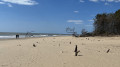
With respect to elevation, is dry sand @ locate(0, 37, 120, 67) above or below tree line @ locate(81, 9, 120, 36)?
below

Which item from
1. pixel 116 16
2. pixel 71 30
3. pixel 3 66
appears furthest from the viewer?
pixel 71 30

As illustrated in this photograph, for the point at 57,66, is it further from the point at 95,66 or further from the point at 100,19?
the point at 100,19

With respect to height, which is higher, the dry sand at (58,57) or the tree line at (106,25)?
the tree line at (106,25)

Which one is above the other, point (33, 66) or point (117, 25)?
point (117, 25)

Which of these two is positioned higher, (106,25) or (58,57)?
(106,25)

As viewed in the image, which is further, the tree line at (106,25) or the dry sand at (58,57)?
the tree line at (106,25)

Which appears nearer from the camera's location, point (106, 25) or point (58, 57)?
point (58, 57)

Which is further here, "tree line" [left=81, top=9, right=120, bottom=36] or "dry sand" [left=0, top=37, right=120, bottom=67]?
"tree line" [left=81, top=9, right=120, bottom=36]

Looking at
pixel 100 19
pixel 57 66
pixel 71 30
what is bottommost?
pixel 57 66

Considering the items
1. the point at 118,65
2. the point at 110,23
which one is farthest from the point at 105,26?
the point at 118,65

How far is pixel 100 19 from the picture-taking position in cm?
4050

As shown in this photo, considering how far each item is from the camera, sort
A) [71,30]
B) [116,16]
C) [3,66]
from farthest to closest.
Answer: [71,30]
[116,16]
[3,66]

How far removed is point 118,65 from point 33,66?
148 inches

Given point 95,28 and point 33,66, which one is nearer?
point 33,66
